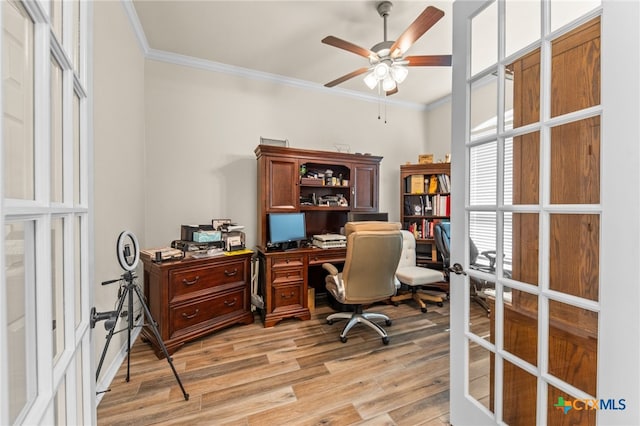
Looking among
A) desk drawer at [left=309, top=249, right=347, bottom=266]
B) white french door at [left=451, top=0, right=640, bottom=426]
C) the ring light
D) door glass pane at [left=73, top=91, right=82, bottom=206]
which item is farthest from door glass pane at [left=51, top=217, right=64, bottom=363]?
desk drawer at [left=309, top=249, right=347, bottom=266]

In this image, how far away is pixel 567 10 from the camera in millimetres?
849

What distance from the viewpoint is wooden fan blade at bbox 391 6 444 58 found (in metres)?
1.57

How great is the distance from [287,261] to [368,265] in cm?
93

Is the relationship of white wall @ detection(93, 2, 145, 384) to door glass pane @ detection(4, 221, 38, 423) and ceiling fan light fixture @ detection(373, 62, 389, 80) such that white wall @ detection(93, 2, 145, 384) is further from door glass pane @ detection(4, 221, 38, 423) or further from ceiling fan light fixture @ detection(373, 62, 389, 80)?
ceiling fan light fixture @ detection(373, 62, 389, 80)

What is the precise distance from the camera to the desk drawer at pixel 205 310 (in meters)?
2.15

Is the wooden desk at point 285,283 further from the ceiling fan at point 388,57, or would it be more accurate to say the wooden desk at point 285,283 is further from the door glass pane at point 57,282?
the door glass pane at point 57,282

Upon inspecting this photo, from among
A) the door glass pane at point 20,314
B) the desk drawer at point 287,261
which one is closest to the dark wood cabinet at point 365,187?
the desk drawer at point 287,261

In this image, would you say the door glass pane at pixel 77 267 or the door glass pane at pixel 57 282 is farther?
the door glass pane at pixel 77 267

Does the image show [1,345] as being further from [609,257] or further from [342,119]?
[342,119]

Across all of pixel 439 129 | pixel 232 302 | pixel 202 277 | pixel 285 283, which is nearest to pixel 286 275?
pixel 285 283

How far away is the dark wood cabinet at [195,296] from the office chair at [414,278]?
5.99 feet

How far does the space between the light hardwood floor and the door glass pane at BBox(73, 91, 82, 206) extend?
1.43 meters

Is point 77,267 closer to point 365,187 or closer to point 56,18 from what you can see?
point 56,18

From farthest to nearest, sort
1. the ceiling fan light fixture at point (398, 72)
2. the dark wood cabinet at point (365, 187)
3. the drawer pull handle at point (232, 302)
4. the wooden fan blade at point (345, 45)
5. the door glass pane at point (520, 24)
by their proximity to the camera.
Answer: the dark wood cabinet at point (365, 187) → the drawer pull handle at point (232, 302) → the ceiling fan light fixture at point (398, 72) → the wooden fan blade at point (345, 45) → the door glass pane at point (520, 24)
